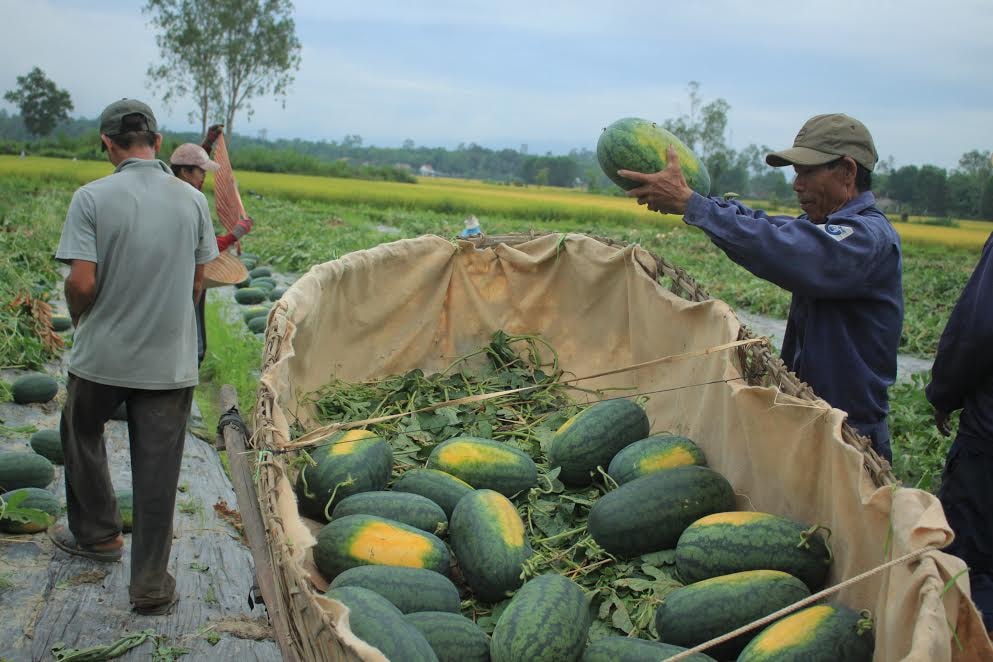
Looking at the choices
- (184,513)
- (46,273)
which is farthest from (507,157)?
(184,513)

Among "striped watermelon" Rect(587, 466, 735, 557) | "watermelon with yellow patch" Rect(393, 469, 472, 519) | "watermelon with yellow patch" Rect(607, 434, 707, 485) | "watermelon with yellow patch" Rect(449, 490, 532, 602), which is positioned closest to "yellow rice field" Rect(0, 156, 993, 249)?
"watermelon with yellow patch" Rect(393, 469, 472, 519)

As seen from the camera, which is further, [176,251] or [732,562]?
[176,251]

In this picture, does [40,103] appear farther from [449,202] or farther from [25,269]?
[25,269]

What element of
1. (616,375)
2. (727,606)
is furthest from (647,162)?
(727,606)

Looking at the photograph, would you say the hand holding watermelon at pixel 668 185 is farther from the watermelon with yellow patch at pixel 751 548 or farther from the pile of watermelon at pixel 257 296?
the pile of watermelon at pixel 257 296

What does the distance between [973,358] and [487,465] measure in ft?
6.77

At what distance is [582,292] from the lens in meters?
5.10

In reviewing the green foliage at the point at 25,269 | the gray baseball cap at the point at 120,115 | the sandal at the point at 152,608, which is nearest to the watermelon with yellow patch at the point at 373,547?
the sandal at the point at 152,608

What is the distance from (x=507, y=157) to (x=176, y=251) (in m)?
82.5

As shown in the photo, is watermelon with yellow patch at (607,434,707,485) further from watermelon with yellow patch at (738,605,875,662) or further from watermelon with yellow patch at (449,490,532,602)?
watermelon with yellow patch at (738,605,875,662)

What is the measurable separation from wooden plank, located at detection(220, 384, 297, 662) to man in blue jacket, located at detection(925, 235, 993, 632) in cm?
280

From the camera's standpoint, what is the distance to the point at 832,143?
3.42 meters

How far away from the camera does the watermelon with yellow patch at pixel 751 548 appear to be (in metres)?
2.59

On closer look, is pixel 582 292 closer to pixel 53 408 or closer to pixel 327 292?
pixel 327 292
